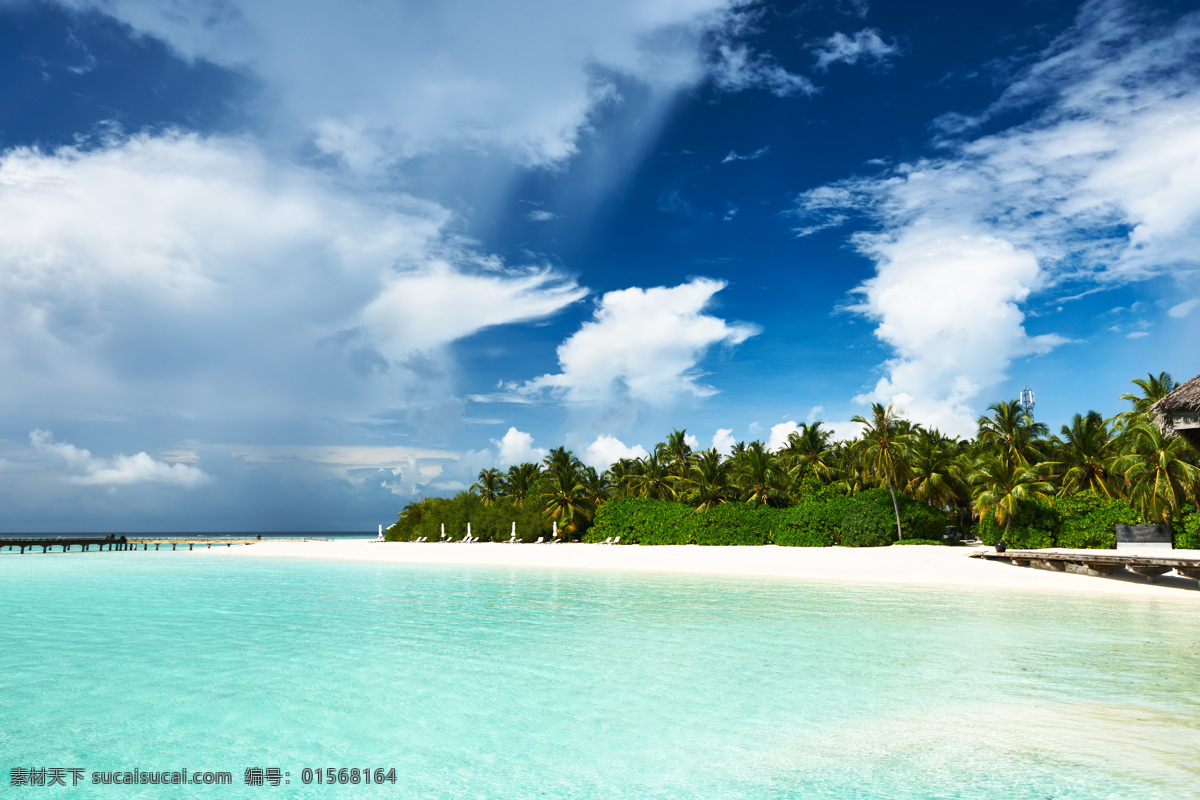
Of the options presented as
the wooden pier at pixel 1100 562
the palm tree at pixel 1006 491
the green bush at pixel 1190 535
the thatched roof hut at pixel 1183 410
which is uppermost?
the thatched roof hut at pixel 1183 410

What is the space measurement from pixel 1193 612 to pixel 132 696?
23.7 meters

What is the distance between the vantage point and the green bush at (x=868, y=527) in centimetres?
4109

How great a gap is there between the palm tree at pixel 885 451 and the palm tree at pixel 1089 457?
9.12 meters

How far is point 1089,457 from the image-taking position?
4459cm

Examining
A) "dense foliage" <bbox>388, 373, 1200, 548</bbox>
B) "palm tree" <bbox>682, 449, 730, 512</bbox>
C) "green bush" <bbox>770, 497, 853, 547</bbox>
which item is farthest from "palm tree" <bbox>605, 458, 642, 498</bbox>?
"green bush" <bbox>770, 497, 853, 547</bbox>

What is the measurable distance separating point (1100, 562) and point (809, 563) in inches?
509

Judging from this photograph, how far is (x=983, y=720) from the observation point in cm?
832

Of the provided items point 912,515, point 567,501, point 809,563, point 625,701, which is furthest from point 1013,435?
point 625,701

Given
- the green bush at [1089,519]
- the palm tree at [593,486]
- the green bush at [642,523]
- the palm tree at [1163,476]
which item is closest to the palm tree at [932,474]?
the green bush at [1089,519]

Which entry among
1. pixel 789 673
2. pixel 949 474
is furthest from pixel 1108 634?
pixel 949 474

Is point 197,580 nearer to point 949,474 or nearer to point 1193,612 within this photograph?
point 1193,612

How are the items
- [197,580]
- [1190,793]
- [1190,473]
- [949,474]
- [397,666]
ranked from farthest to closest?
[949,474] → [197,580] → [1190,473] → [397,666] → [1190,793]

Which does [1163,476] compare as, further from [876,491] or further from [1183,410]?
[876,491]

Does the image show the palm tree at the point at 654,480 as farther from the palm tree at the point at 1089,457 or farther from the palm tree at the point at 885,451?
the palm tree at the point at 1089,457
